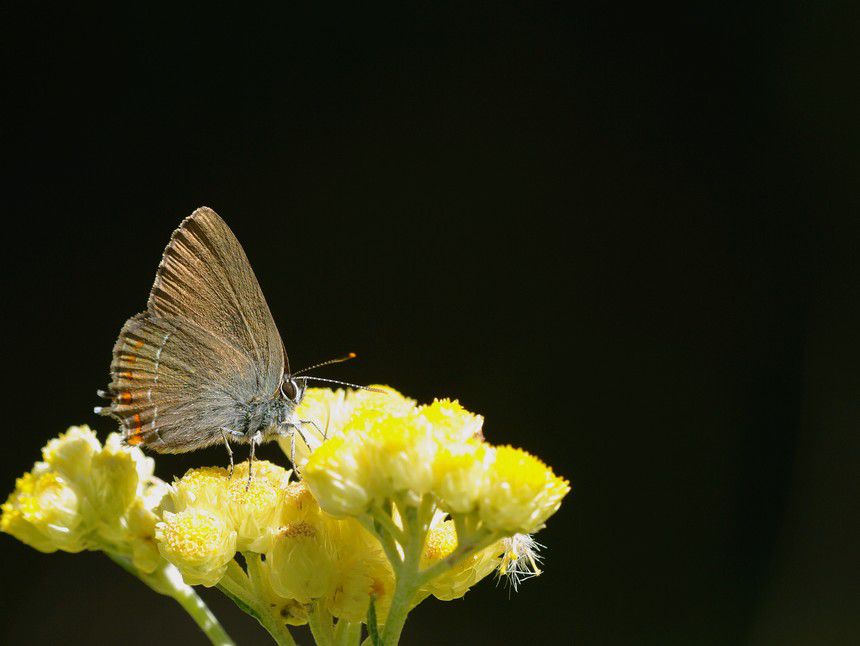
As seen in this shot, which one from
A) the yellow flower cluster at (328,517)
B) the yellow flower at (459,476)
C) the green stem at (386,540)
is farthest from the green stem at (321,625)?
the yellow flower at (459,476)

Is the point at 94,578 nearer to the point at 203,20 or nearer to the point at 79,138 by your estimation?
the point at 79,138

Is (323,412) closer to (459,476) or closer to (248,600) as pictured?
(248,600)

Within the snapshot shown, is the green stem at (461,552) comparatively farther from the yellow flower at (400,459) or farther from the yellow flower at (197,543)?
the yellow flower at (197,543)

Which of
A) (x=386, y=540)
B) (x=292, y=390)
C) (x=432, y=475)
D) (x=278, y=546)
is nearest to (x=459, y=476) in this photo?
(x=432, y=475)

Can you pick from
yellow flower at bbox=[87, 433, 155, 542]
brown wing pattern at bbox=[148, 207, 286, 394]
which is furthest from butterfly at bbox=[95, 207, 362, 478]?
yellow flower at bbox=[87, 433, 155, 542]

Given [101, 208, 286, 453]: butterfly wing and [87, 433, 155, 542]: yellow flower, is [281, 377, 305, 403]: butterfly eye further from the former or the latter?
[87, 433, 155, 542]: yellow flower

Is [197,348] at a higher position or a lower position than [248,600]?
higher
